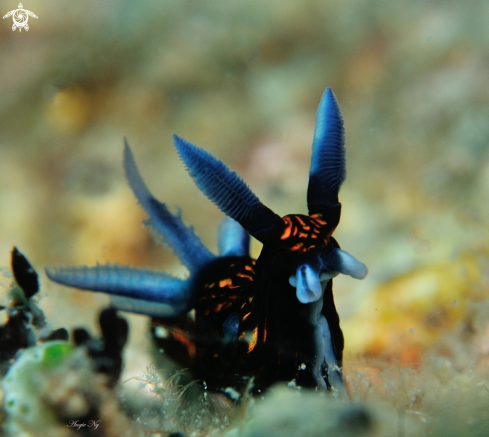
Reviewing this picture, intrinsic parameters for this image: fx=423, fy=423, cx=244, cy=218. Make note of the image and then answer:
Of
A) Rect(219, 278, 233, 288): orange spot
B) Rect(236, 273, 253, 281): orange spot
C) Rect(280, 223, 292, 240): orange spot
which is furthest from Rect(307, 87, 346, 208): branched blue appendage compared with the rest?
Rect(219, 278, 233, 288): orange spot

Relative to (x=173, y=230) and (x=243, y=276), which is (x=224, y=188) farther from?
(x=173, y=230)

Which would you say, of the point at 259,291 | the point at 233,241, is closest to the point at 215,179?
the point at 259,291

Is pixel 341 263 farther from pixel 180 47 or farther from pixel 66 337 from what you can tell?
pixel 180 47

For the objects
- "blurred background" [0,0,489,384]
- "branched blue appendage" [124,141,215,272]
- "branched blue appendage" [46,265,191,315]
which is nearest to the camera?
"branched blue appendage" [46,265,191,315]

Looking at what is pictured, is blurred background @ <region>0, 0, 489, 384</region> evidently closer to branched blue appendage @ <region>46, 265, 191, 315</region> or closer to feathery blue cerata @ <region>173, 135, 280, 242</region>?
branched blue appendage @ <region>46, 265, 191, 315</region>

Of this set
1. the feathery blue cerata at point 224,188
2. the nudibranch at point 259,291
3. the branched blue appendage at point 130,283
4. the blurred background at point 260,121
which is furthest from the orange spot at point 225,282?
the blurred background at point 260,121

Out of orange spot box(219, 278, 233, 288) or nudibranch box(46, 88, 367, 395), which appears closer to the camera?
nudibranch box(46, 88, 367, 395)

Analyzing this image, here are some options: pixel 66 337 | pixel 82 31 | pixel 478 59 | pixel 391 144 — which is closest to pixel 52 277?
pixel 66 337
